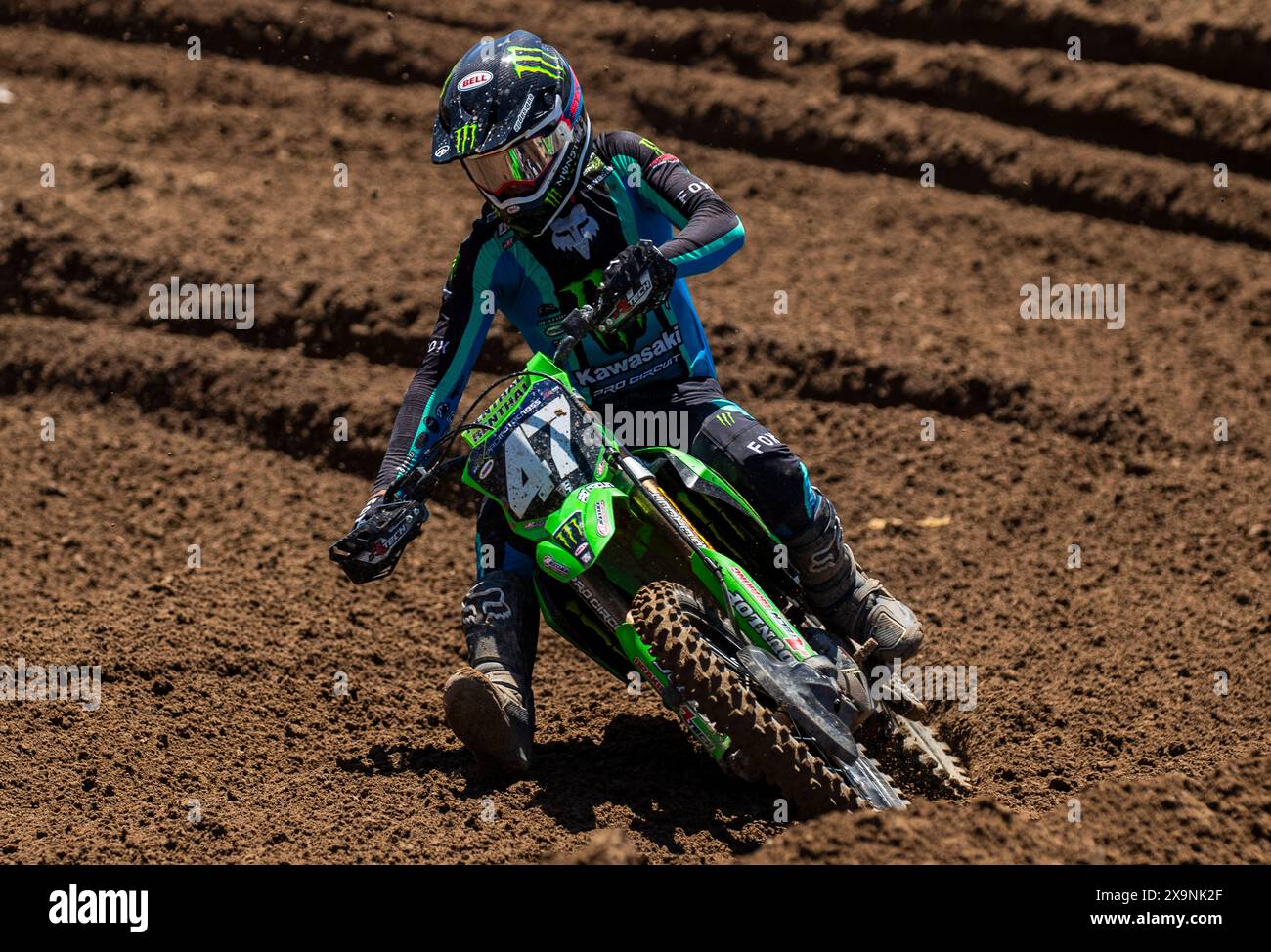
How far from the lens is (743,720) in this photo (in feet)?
16.1

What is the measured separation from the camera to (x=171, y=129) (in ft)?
41.2

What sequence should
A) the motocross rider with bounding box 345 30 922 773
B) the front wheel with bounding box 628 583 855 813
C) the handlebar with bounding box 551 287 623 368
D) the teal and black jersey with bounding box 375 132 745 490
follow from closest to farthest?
the front wheel with bounding box 628 583 855 813
the handlebar with bounding box 551 287 623 368
the motocross rider with bounding box 345 30 922 773
the teal and black jersey with bounding box 375 132 745 490

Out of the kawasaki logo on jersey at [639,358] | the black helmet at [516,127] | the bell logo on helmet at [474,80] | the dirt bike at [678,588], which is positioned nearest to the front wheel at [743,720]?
the dirt bike at [678,588]

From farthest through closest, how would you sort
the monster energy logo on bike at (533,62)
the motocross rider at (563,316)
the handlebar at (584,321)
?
the monster energy logo on bike at (533,62), the motocross rider at (563,316), the handlebar at (584,321)

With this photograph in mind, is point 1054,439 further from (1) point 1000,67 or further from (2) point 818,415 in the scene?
(1) point 1000,67

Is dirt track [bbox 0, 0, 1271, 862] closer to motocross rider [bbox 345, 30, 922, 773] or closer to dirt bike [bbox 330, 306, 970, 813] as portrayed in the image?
dirt bike [bbox 330, 306, 970, 813]

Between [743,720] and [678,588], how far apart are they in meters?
0.58

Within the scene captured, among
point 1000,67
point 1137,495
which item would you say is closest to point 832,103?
point 1000,67

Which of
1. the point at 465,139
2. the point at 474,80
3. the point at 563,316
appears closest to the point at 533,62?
the point at 474,80

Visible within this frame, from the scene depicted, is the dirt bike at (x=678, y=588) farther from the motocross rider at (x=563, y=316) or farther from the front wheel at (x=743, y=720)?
the motocross rider at (x=563, y=316)

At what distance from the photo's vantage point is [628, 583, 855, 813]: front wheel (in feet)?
16.1

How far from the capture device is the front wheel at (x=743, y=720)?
4.91 metres

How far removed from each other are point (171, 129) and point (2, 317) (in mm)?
2811

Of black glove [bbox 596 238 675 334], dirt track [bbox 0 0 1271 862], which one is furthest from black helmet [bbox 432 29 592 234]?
dirt track [bbox 0 0 1271 862]
